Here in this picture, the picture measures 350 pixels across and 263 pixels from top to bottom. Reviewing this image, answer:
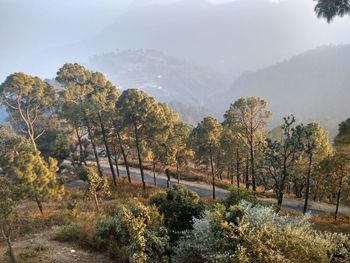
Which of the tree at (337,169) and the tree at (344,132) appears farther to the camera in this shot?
the tree at (337,169)

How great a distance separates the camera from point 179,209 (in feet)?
56.8

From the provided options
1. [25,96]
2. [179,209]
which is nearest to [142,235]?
[179,209]

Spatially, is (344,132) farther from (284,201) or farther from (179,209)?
(284,201)

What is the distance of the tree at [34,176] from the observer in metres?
28.3

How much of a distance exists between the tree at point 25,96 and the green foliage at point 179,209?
1365 inches

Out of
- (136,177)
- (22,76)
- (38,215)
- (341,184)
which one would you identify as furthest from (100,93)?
(341,184)

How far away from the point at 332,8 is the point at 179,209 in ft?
39.7

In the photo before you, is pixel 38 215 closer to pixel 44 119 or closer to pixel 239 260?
pixel 239 260

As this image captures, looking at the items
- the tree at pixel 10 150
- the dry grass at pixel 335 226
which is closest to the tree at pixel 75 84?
the tree at pixel 10 150

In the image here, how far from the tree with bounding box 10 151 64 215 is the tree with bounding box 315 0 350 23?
21.8 metres

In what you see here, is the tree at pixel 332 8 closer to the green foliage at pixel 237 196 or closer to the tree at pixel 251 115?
the green foliage at pixel 237 196

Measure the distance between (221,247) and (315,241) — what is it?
2727 millimetres

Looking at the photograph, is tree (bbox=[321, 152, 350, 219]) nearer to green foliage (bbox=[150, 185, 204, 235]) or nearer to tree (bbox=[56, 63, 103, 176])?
green foliage (bbox=[150, 185, 204, 235])

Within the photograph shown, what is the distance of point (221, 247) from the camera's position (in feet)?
37.5
